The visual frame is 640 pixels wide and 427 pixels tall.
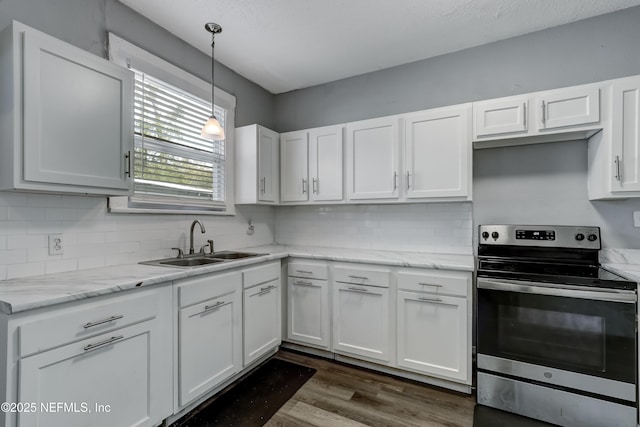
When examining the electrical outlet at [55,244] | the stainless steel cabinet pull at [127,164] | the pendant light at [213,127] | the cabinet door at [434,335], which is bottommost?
the cabinet door at [434,335]

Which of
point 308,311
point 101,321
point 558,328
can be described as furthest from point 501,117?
point 101,321

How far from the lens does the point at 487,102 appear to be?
229 cm

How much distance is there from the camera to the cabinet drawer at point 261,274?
7.69ft

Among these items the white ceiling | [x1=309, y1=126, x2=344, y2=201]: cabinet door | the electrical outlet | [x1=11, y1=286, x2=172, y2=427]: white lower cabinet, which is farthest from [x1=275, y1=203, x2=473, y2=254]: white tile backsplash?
the electrical outlet

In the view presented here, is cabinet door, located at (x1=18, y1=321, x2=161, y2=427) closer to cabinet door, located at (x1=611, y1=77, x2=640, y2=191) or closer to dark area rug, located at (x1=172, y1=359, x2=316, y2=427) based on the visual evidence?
dark area rug, located at (x1=172, y1=359, x2=316, y2=427)

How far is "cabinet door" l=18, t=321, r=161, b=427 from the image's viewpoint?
124cm

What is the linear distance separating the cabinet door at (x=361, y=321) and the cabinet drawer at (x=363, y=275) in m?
0.04

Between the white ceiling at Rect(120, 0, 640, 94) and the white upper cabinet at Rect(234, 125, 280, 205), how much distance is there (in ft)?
2.18

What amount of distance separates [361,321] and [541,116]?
2.00m

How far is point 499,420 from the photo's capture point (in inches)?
74.4

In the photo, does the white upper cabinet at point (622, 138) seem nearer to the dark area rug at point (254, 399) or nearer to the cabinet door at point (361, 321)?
the cabinet door at point (361, 321)

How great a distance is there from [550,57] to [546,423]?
259 cm

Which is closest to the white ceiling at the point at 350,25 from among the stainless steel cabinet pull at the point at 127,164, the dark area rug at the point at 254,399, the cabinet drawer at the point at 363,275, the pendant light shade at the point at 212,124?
the pendant light shade at the point at 212,124

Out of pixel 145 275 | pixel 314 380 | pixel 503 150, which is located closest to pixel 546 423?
pixel 314 380
